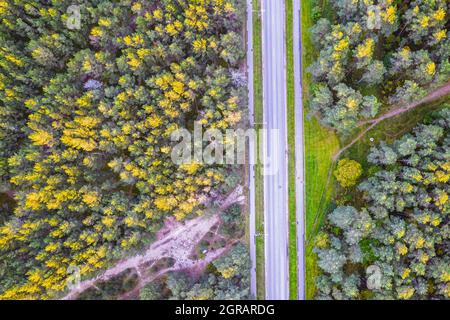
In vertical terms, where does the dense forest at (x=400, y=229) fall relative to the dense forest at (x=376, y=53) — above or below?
below

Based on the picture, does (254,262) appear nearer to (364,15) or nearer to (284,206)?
(284,206)

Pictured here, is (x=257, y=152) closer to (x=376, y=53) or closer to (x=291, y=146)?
(x=291, y=146)

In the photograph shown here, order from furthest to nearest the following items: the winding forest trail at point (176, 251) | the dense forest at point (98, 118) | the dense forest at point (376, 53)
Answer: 1. the winding forest trail at point (176, 251)
2. the dense forest at point (98, 118)
3. the dense forest at point (376, 53)

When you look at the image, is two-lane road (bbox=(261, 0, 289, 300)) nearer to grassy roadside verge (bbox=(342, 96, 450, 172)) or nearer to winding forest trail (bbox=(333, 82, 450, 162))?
winding forest trail (bbox=(333, 82, 450, 162))

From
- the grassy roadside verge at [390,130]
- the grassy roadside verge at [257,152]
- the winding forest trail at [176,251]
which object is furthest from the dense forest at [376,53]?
the winding forest trail at [176,251]

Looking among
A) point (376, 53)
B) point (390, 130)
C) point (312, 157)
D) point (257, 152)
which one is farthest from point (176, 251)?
point (376, 53)

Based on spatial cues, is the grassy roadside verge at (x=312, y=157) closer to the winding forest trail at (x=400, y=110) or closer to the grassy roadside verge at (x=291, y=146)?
the grassy roadside verge at (x=291, y=146)
